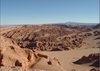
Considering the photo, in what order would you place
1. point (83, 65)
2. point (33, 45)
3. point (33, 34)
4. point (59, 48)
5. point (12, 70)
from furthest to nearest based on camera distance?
1. point (33, 34)
2. point (33, 45)
3. point (59, 48)
4. point (83, 65)
5. point (12, 70)

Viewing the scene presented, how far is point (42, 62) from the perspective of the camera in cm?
1802

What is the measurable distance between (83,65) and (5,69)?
746 inches

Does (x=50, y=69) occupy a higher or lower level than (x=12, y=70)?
lower

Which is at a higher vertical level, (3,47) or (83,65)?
(3,47)

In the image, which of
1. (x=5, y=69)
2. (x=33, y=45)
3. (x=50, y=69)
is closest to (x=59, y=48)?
(x=33, y=45)

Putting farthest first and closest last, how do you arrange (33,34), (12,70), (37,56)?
1. (33,34)
2. (37,56)
3. (12,70)

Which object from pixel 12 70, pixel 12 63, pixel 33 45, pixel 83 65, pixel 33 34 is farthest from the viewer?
pixel 33 34

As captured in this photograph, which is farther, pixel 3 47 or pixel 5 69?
pixel 3 47

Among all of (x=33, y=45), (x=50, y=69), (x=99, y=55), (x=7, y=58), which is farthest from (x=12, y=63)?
(x=33, y=45)

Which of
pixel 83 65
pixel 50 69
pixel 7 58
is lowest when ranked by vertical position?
pixel 83 65

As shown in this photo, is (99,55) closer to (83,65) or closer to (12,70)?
(83,65)

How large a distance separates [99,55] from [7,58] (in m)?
16.9

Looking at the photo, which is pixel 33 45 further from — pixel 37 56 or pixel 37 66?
pixel 37 66

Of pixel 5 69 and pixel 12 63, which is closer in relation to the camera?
pixel 5 69
